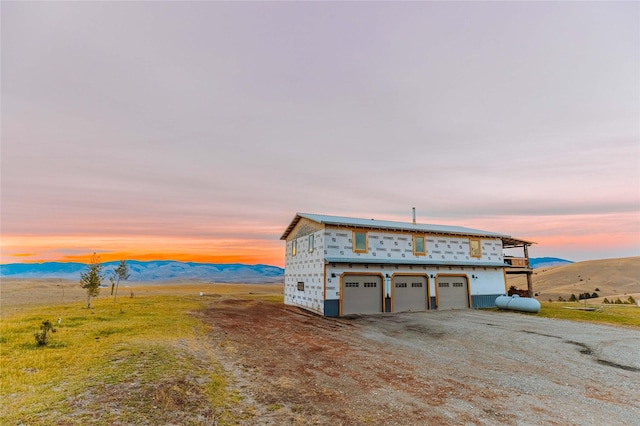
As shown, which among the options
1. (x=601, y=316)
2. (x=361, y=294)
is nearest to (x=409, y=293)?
(x=361, y=294)

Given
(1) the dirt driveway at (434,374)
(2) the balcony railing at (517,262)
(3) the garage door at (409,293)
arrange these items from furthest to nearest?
(2) the balcony railing at (517,262)
(3) the garage door at (409,293)
(1) the dirt driveway at (434,374)

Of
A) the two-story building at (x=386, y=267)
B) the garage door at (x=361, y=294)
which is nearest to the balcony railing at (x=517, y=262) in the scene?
the two-story building at (x=386, y=267)

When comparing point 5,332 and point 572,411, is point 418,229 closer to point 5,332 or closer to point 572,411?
point 572,411

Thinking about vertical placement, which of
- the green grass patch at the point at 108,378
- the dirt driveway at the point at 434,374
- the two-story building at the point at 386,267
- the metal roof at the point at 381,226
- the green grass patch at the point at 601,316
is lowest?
the green grass patch at the point at 601,316

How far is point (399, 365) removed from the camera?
11.0 m

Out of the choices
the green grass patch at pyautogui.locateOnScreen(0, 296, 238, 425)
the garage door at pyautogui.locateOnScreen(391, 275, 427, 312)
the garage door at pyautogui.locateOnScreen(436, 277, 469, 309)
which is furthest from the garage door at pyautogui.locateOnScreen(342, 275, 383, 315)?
the green grass patch at pyautogui.locateOnScreen(0, 296, 238, 425)

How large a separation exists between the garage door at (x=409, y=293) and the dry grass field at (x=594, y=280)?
86.1 ft

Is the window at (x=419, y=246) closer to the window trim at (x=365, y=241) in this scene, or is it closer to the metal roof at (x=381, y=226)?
the metal roof at (x=381, y=226)

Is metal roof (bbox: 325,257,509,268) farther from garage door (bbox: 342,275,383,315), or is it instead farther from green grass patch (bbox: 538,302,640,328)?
green grass patch (bbox: 538,302,640,328)

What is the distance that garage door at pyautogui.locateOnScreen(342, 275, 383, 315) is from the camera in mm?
24938

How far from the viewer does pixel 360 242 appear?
86.7ft

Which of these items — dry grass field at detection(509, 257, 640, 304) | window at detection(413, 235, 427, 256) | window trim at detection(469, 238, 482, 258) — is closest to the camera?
window at detection(413, 235, 427, 256)

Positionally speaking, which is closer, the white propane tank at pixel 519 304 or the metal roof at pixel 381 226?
the white propane tank at pixel 519 304

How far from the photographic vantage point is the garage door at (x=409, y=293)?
2677 cm
